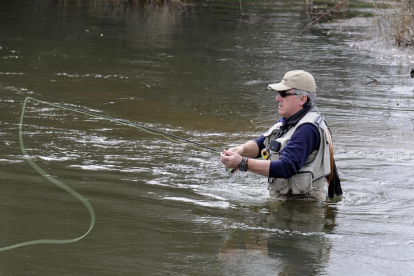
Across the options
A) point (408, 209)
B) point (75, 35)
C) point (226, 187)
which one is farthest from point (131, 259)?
point (75, 35)

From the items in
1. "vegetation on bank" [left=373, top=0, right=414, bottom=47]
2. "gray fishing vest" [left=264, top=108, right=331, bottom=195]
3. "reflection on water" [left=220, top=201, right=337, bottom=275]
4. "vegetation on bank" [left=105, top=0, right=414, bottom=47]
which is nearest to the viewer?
"reflection on water" [left=220, top=201, right=337, bottom=275]

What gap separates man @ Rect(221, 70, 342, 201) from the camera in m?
4.62

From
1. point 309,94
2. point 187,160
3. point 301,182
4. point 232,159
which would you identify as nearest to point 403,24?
point 187,160

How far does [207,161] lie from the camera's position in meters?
6.60

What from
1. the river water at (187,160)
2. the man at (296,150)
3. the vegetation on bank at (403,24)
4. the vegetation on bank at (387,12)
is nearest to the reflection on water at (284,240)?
the river water at (187,160)

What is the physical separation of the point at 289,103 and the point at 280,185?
64 cm

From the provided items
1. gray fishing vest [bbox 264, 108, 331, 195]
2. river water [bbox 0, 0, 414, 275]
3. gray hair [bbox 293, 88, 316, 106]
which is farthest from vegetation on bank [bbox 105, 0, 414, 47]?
gray fishing vest [bbox 264, 108, 331, 195]

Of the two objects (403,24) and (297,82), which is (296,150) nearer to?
(297,82)

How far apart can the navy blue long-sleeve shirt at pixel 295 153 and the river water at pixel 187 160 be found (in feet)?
1.41

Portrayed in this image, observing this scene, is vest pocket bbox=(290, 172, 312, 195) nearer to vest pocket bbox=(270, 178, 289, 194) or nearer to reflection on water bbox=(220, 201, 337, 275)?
vest pocket bbox=(270, 178, 289, 194)

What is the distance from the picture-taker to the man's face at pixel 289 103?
15.7ft

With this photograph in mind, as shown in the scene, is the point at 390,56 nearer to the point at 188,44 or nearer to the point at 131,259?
the point at 188,44

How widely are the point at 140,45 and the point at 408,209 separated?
10148mm

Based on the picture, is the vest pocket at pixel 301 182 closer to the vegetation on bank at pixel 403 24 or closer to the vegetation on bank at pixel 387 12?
the vegetation on bank at pixel 387 12
